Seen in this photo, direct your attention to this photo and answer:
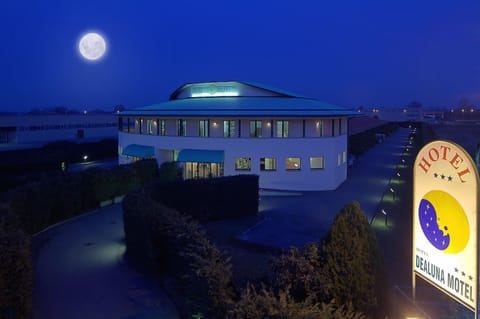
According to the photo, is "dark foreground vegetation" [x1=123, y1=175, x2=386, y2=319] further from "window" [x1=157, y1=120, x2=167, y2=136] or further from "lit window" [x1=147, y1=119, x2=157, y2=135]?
"lit window" [x1=147, y1=119, x2=157, y2=135]

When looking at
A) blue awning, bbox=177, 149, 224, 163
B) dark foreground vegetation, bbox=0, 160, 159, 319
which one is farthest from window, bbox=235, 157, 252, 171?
dark foreground vegetation, bbox=0, 160, 159, 319

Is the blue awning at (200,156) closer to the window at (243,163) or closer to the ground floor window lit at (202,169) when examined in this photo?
the ground floor window lit at (202,169)

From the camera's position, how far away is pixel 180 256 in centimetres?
1132

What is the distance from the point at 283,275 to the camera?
8.34 metres

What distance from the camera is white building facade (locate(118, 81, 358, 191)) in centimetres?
2998

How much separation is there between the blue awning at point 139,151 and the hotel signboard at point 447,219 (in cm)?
2873

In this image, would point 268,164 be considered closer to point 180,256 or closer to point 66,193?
point 66,193

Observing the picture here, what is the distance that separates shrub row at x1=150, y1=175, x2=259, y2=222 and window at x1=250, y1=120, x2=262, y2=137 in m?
8.21

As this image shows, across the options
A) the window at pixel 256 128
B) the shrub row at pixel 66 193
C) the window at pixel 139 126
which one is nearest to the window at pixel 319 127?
the window at pixel 256 128

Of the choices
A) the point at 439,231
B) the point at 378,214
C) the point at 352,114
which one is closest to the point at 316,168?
the point at 352,114

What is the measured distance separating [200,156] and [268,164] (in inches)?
195

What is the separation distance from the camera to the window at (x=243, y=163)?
99.4 ft

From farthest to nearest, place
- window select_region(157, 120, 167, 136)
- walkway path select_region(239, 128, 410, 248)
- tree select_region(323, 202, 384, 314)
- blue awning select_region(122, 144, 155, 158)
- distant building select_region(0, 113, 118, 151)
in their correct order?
distant building select_region(0, 113, 118, 151)
window select_region(157, 120, 167, 136)
blue awning select_region(122, 144, 155, 158)
walkway path select_region(239, 128, 410, 248)
tree select_region(323, 202, 384, 314)

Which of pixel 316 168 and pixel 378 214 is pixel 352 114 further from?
pixel 378 214
